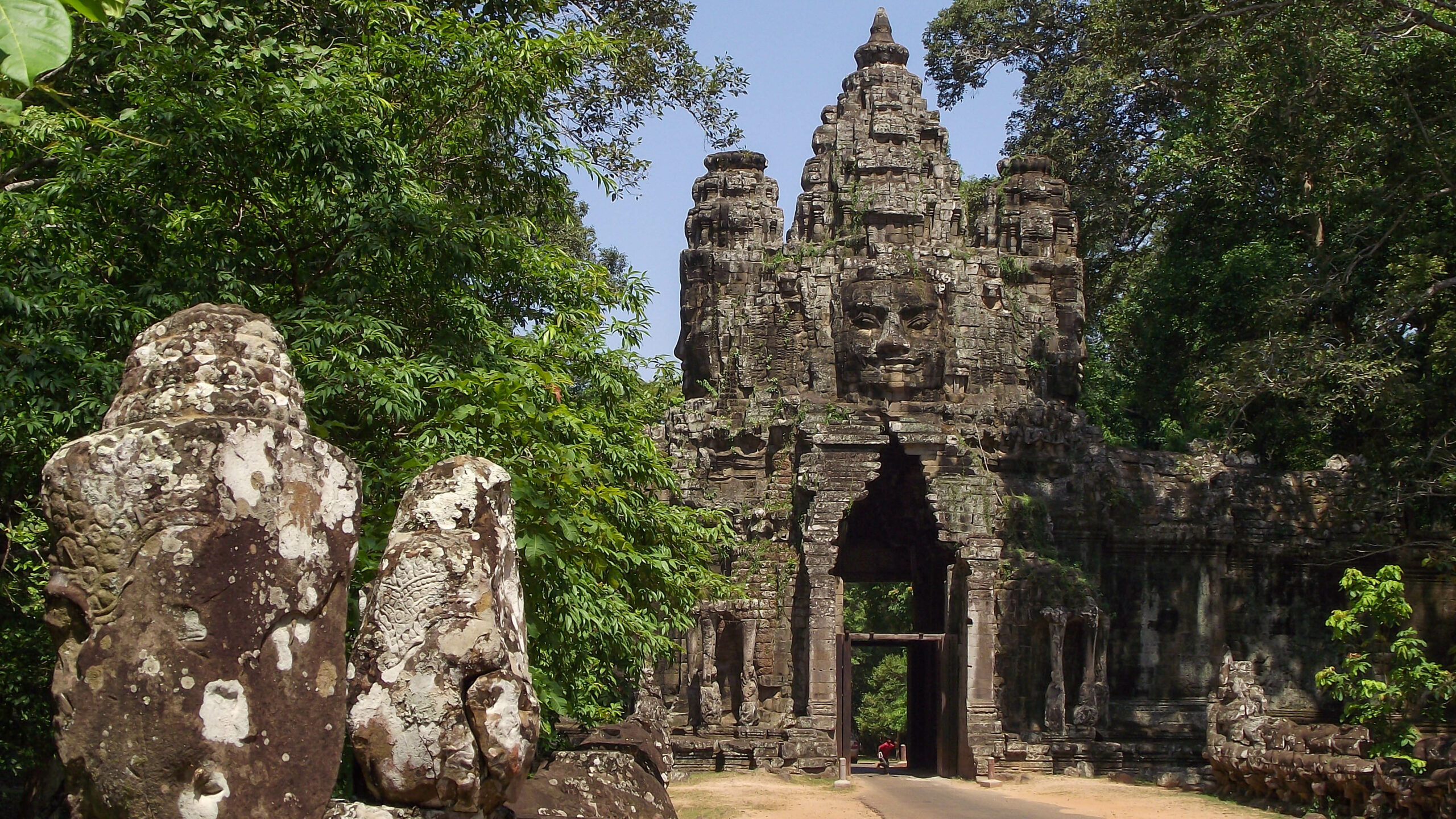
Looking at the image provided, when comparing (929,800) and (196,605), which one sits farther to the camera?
(929,800)

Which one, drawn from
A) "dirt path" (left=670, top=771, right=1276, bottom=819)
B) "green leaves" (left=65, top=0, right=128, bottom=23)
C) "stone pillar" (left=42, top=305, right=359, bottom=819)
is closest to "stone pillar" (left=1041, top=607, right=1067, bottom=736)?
"dirt path" (left=670, top=771, right=1276, bottom=819)

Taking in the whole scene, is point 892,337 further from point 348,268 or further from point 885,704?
point 885,704

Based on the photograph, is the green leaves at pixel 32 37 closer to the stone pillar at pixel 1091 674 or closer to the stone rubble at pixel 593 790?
the stone rubble at pixel 593 790

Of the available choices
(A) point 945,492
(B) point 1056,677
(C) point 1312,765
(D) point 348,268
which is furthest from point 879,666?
(D) point 348,268

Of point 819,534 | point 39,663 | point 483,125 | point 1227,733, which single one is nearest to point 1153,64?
point 819,534

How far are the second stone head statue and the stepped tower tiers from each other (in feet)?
0.14

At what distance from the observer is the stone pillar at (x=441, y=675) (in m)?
4.19

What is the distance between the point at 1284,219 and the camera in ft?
80.4

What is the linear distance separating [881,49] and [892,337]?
17.3ft

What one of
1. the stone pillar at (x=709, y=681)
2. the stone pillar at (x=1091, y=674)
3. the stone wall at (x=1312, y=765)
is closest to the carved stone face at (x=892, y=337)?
the stone pillar at (x=1091, y=674)

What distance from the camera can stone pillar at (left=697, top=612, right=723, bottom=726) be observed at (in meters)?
→ 19.1

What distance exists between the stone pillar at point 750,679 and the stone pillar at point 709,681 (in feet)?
1.17

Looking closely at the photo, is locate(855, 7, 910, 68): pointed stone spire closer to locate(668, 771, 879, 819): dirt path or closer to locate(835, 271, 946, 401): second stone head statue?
locate(835, 271, 946, 401): second stone head statue

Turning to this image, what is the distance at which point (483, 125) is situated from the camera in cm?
995
